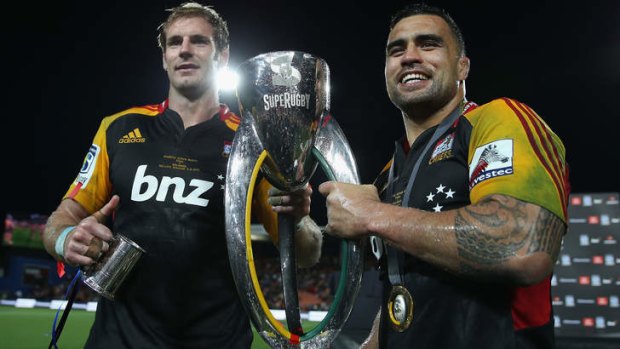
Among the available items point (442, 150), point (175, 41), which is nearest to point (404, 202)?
point (442, 150)

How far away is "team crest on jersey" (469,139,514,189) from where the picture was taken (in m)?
1.45

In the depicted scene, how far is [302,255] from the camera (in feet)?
7.04

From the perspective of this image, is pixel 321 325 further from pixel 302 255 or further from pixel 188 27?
pixel 188 27

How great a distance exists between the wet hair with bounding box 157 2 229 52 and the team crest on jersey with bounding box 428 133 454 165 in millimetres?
1214

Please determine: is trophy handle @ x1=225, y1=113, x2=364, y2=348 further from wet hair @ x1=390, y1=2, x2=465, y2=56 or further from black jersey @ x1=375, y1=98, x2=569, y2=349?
wet hair @ x1=390, y1=2, x2=465, y2=56

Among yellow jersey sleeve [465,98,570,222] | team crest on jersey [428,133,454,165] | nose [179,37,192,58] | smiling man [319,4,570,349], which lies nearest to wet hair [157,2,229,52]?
nose [179,37,192,58]

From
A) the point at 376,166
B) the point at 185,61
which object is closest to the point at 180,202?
the point at 185,61

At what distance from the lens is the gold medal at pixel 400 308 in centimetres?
164

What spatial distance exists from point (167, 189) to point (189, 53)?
61 centimetres

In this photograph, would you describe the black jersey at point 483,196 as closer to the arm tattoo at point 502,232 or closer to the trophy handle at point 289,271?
the arm tattoo at point 502,232

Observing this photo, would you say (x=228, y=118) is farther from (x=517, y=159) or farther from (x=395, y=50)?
(x=517, y=159)

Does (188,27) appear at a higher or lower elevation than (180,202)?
higher

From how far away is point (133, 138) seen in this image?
94.3 inches

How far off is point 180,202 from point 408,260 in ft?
3.45
